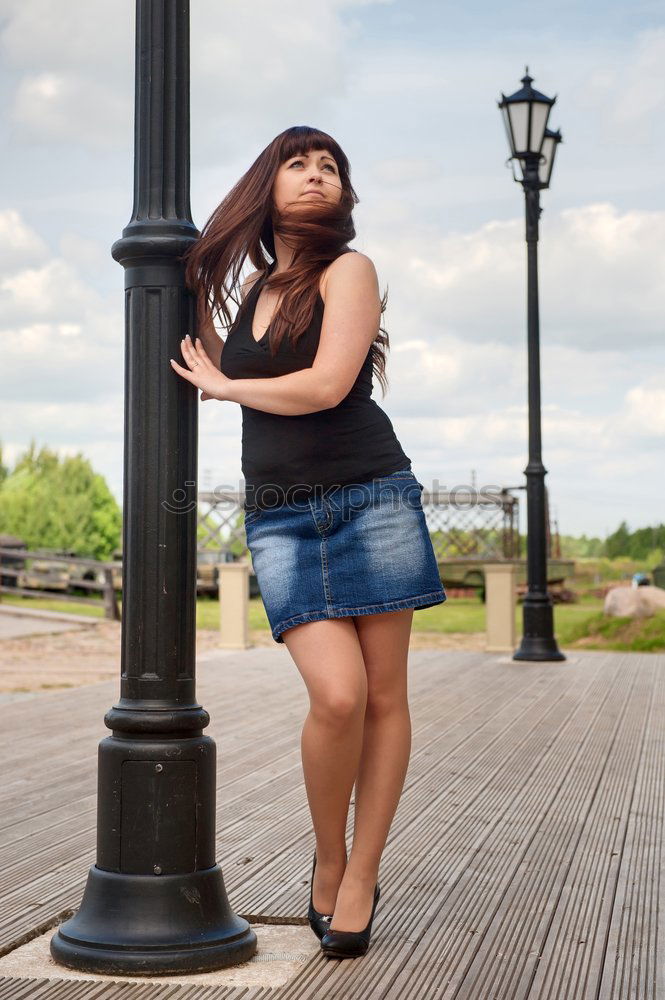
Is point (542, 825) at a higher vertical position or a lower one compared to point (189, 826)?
lower

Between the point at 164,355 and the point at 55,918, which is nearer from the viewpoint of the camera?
the point at 164,355

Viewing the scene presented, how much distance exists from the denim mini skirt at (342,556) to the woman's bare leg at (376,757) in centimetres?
8

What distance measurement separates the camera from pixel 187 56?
2836 mm

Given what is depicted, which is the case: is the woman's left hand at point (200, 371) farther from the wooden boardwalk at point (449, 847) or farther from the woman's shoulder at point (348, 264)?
the wooden boardwalk at point (449, 847)

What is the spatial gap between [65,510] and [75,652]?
3420cm

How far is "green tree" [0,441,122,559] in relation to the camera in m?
46.2

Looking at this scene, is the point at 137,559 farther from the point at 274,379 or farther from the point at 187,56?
the point at 187,56

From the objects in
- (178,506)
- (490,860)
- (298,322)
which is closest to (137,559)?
(178,506)

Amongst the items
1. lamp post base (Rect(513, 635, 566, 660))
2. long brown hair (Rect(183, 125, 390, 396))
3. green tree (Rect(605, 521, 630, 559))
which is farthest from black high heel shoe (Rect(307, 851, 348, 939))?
green tree (Rect(605, 521, 630, 559))

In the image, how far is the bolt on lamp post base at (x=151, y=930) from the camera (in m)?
2.53

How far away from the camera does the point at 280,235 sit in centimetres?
275

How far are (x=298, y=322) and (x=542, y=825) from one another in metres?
2.17

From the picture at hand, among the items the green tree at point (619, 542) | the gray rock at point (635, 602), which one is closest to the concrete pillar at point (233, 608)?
the gray rock at point (635, 602)

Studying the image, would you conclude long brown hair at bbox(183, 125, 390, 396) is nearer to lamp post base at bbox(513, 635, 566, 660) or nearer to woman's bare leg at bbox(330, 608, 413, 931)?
woman's bare leg at bbox(330, 608, 413, 931)
